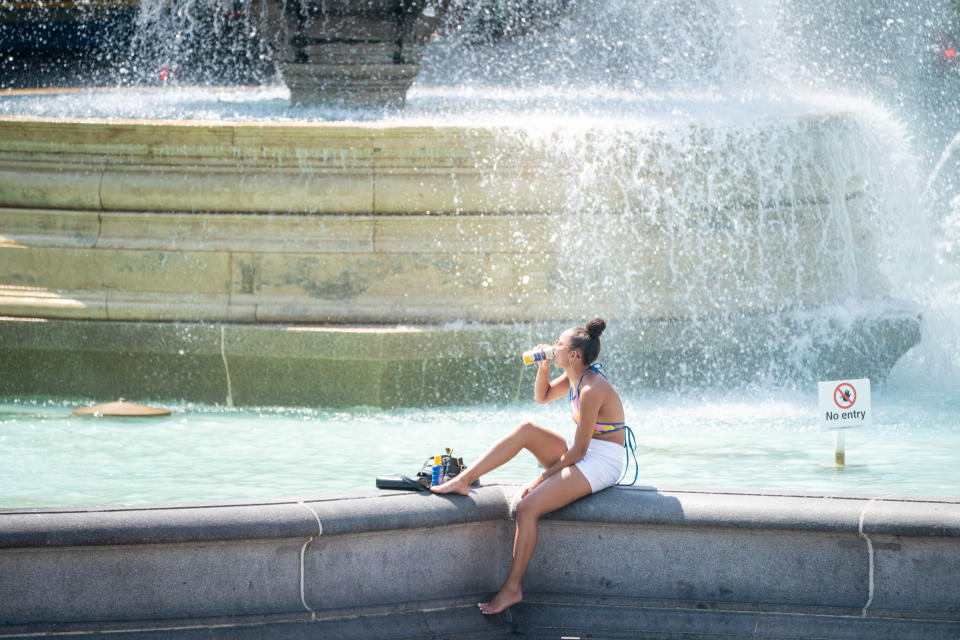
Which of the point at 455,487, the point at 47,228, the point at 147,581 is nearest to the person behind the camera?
the point at 147,581

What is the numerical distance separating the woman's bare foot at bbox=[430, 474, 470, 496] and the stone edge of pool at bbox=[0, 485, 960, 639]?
1.4 inches

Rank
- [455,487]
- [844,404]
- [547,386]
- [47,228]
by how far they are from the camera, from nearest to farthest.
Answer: [455,487]
[547,386]
[844,404]
[47,228]

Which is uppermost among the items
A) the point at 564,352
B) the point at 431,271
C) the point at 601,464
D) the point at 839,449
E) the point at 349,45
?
the point at 349,45

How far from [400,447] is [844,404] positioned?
Answer: 7.59ft

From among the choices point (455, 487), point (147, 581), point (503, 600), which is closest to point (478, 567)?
point (503, 600)

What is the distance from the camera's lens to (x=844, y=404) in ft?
19.7

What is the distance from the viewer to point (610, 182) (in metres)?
8.55

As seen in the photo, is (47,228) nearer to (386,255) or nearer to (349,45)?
(386,255)

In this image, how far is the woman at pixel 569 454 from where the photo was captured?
15.2 feet

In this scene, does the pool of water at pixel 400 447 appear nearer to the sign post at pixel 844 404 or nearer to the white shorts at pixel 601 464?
the sign post at pixel 844 404

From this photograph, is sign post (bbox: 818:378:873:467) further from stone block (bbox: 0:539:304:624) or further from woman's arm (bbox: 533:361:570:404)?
stone block (bbox: 0:539:304:624)

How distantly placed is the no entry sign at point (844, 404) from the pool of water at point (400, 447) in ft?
0.94

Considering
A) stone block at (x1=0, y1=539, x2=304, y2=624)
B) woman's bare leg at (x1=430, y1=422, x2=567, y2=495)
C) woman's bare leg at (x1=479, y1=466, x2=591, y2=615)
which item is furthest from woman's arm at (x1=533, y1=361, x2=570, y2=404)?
stone block at (x1=0, y1=539, x2=304, y2=624)

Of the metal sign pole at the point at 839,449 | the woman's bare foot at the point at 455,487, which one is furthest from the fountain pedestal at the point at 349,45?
the woman's bare foot at the point at 455,487
